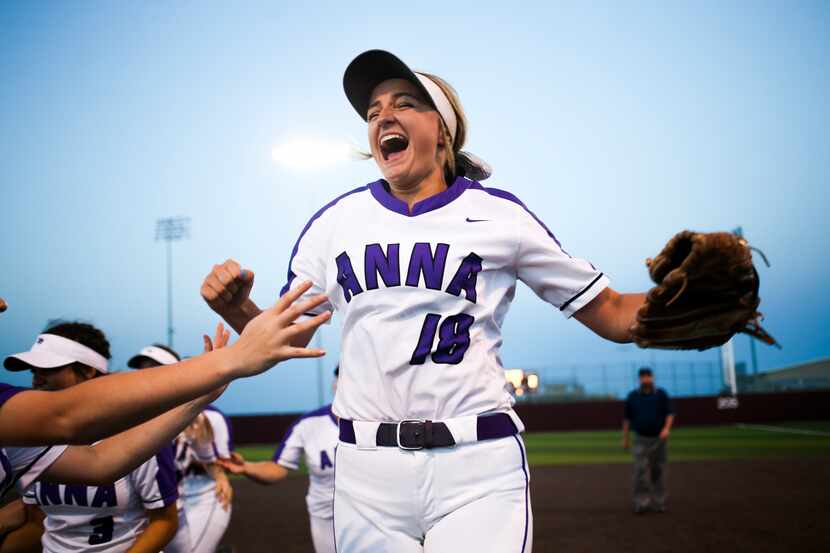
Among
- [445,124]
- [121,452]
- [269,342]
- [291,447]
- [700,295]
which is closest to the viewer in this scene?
[269,342]

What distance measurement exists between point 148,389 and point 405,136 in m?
1.62

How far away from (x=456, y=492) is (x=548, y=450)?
24.6 meters

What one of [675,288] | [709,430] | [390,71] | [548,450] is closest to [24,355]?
[390,71]

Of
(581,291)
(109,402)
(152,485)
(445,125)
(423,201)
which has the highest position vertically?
(445,125)

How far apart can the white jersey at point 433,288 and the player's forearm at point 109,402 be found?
83 cm

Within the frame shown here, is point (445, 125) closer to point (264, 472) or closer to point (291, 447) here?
point (264, 472)

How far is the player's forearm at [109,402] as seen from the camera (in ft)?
6.53

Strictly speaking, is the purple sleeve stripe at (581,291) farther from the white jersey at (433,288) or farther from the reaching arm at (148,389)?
the reaching arm at (148,389)

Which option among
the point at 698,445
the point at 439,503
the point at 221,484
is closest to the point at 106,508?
the point at 221,484

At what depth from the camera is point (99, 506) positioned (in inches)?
180

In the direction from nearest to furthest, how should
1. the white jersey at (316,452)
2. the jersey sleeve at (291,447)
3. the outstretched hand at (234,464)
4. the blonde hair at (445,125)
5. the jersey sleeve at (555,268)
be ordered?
the jersey sleeve at (555,268), the blonde hair at (445,125), the outstretched hand at (234,464), the white jersey at (316,452), the jersey sleeve at (291,447)

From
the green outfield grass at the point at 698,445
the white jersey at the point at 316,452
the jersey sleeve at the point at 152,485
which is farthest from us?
the green outfield grass at the point at 698,445

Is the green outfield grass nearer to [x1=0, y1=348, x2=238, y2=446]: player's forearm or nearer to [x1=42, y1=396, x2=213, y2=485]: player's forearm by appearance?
[x1=42, y1=396, x2=213, y2=485]: player's forearm

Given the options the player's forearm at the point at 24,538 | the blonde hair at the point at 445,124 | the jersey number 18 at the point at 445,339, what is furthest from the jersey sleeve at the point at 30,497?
the blonde hair at the point at 445,124
